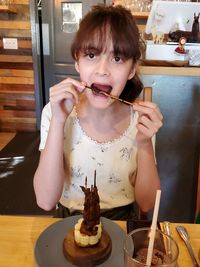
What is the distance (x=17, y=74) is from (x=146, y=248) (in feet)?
11.9

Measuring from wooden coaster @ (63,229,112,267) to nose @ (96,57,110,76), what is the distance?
52 cm

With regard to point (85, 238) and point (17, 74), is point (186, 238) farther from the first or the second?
point (17, 74)

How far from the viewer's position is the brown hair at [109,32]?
100cm

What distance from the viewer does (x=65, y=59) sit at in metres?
3.84

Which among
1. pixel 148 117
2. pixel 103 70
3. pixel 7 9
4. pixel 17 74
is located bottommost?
pixel 17 74

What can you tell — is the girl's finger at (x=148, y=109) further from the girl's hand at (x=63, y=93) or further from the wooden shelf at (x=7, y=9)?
the wooden shelf at (x=7, y=9)

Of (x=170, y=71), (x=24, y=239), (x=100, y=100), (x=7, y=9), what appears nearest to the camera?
(x=24, y=239)

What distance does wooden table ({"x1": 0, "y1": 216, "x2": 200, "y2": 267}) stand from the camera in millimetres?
754

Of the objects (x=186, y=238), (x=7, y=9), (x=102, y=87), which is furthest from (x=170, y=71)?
(x=7, y=9)

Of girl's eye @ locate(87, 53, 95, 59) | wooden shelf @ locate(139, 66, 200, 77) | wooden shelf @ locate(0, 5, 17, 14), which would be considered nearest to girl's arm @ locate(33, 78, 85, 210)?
girl's eye @ locate(87, 53, 95, 59)

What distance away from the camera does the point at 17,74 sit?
3.94 meters

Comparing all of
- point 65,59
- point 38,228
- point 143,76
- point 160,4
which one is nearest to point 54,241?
point 38,228

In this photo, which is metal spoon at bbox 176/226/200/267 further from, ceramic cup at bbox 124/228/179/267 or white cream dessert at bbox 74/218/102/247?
white cream dessert at bbox 74/218/102/247

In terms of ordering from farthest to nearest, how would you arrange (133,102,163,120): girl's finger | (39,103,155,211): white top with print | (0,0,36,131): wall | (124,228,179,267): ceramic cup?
(0,0,36,131): wall → (39,103,155,211): white top with print → (133,102,163,120): girl's finger → (124,228,179,267): ceramic cup
